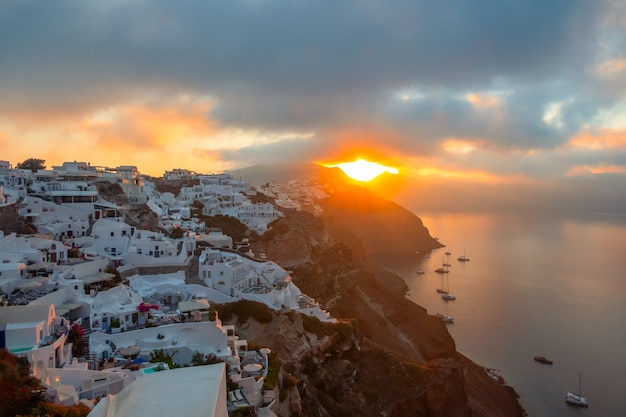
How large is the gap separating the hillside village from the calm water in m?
19.8

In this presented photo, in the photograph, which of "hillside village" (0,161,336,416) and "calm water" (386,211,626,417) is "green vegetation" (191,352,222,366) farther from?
"calm water" (386,211,626,417)

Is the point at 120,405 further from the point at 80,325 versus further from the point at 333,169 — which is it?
the point at 333,169

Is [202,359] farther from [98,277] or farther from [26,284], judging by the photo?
[98,277]

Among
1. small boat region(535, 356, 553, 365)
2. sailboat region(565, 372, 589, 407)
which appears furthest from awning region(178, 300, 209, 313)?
small boat region(535, 356, 553, 365)

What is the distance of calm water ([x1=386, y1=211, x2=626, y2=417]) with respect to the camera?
32.3 metres

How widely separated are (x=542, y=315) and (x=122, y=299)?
1722 inches

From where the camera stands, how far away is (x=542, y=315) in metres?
46.7

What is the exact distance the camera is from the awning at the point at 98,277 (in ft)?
63.3

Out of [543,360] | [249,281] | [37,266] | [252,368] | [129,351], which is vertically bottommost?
[543,360]

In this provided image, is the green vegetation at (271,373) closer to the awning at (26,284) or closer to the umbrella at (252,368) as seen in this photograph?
the umbrella at (252,368)

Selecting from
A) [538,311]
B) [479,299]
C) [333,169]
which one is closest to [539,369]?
[538,311]

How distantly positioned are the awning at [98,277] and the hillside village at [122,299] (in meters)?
0.04

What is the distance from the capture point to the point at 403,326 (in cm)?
4025

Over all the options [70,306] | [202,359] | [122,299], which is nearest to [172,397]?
[202,359]
